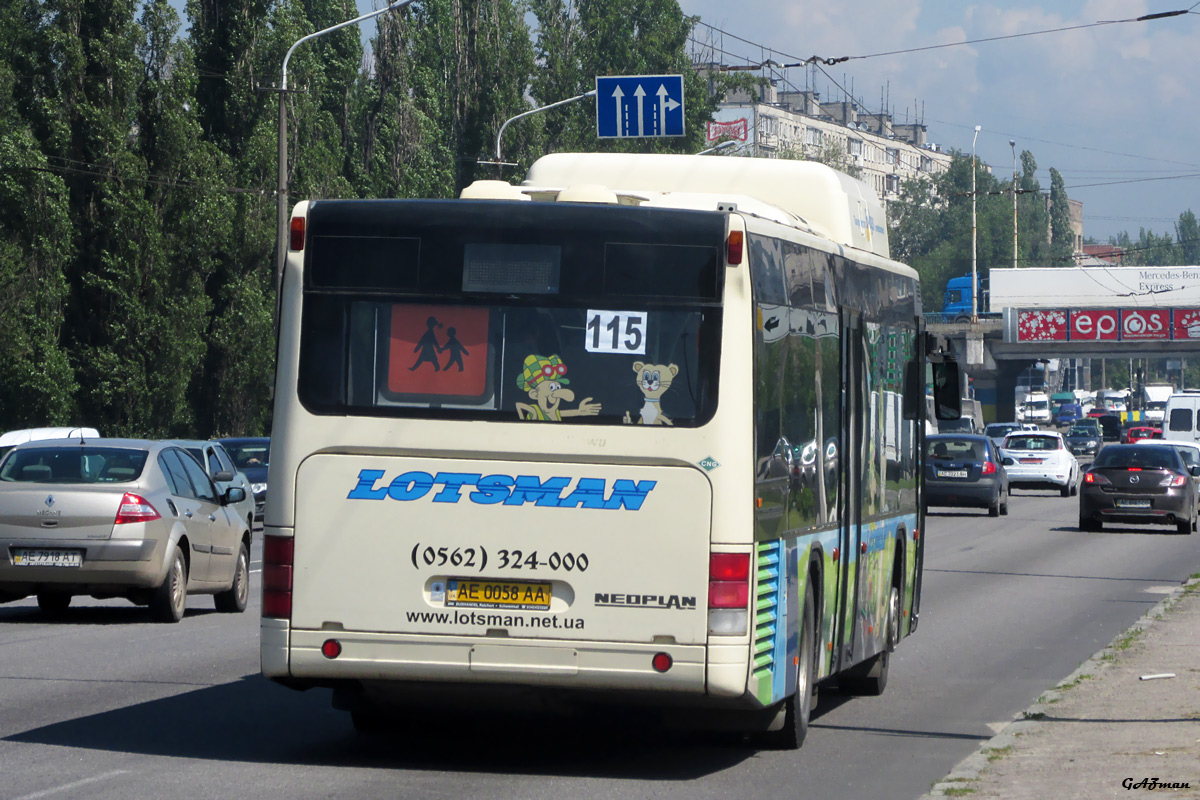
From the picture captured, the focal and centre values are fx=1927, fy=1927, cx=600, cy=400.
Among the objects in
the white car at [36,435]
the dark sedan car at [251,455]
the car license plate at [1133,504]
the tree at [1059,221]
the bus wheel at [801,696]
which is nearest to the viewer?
the bus wheel at [801,696]

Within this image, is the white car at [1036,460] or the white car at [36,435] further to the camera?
the white car at [1036,460]

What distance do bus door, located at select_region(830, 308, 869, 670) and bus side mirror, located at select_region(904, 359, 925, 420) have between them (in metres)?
1.68

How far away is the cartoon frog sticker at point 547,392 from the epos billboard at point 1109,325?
289 feet

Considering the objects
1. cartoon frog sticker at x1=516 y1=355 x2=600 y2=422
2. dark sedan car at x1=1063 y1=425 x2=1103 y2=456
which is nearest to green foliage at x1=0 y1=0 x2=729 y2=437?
cartoon frog sticker at x1=516 y1=355 x2=600 y2=422

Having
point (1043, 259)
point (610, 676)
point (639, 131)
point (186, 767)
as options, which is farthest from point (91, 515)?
point (1043, 259)

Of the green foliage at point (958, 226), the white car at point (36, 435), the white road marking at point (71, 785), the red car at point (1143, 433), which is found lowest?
the white road marking at point (71, 785)

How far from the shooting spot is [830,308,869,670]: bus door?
10.3m

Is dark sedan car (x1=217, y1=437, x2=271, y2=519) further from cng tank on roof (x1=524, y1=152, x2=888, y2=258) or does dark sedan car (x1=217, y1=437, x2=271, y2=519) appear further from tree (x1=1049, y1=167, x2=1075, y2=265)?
tree (x1=1049, y1=167, x2=1075, y2=265)

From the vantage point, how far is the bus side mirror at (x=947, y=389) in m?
13.2

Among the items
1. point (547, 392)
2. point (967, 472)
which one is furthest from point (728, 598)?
point (967, 472)

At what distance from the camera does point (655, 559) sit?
27.0ft

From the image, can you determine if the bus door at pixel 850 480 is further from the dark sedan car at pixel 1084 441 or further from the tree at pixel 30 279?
the dark sedan car at pixel 1084 441

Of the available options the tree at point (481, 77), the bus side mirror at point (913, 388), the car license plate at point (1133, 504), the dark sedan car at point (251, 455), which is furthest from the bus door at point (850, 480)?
the tree at point (481, 77)

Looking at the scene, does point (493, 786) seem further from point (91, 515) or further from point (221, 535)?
point (221, 535)
